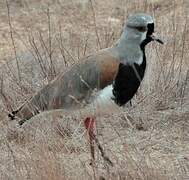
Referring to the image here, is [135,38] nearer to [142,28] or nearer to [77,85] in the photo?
[142,28]

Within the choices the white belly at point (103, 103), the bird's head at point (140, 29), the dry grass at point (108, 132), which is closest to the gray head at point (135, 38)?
the bird's head at point (140, 29)

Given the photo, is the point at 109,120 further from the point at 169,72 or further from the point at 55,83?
the point at 55,83

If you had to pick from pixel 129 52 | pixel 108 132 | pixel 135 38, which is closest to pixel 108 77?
pixel 129 52

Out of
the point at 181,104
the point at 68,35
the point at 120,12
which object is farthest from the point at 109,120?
the point at 120,12

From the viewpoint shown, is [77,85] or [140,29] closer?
[140,29]

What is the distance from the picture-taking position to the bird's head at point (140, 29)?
178 inches

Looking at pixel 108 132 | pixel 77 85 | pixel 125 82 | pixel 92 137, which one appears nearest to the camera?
pixel 125 82

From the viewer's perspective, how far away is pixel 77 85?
15.3ft

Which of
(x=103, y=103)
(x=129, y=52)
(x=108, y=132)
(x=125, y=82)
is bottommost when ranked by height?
(x=108, y=132)

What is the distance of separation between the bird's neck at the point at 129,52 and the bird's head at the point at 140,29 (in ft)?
0.08

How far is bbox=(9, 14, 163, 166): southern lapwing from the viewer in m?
4.48

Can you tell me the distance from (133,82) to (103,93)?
206 mm

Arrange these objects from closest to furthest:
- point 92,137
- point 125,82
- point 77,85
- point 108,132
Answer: point 125,82, point 77,85, point 92,137, point 108,132

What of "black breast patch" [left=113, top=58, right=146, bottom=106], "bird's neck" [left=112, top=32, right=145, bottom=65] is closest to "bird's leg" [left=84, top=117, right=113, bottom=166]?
"black breast patch" [left=113, top=58, right=146, bottom=106]
